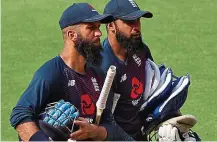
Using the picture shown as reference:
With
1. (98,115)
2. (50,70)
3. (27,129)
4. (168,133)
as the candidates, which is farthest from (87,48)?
(168,133)

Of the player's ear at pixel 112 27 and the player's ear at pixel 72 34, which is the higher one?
the player's ear at pixel 72 34

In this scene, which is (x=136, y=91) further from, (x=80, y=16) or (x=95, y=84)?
(x=80, y=16)

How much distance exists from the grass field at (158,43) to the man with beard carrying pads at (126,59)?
6.69 ft

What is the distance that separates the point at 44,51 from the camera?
30.7 feet

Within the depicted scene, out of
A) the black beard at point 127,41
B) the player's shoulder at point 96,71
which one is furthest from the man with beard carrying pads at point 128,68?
the player's shoulder at point 96,71

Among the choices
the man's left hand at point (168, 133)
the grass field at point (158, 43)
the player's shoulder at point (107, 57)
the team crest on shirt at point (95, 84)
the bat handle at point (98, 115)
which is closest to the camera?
the bat handle at point (98, 115)

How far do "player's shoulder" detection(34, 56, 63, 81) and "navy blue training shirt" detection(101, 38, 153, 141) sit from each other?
2.35 feet

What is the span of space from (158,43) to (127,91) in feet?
15.0

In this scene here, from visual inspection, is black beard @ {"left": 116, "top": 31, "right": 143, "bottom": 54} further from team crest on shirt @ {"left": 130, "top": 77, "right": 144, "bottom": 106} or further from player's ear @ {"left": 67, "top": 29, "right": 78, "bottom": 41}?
player's ear @ {"left": 67, "top": 29, "right": 78, "bottom": 41}

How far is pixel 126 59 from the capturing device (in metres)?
5.16

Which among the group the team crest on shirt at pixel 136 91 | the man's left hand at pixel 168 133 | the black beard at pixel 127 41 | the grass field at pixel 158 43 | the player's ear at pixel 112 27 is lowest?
the grass field at pixel 158 43

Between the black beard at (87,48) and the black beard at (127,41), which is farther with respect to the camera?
the black beard at (127,41)

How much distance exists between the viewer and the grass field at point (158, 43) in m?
7.70

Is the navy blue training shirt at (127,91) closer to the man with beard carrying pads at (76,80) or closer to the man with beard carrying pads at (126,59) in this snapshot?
the man with beard carrying pads at (126,59)
